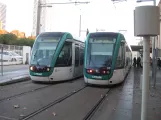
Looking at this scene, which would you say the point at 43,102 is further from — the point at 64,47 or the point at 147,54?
the point at 64,47

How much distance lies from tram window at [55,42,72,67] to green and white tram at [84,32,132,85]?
1456 mm

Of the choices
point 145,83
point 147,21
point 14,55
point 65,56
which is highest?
point 147,21

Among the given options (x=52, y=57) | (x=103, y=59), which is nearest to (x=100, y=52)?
(x=103, y=59)

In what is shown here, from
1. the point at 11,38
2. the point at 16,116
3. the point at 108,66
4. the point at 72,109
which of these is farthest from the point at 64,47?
the point at 11,38

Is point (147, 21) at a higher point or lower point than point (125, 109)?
higher

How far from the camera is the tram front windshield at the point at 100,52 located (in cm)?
1277

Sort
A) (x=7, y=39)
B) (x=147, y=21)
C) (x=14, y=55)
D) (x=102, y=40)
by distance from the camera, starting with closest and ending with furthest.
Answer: (x=147, y=21), (x=102, y=40), (x=14, y=55), (x=7, y=39)

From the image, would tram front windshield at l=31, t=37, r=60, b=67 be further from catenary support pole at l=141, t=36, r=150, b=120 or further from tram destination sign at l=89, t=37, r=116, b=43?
catenary support pole at l=141, t=36, r=150, b=120

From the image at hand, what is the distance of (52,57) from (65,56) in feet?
3.17

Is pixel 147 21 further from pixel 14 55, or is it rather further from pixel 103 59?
pixel 14 55

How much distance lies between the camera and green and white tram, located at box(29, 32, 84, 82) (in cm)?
1342

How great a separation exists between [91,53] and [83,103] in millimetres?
4647

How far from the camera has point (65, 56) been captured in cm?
1416

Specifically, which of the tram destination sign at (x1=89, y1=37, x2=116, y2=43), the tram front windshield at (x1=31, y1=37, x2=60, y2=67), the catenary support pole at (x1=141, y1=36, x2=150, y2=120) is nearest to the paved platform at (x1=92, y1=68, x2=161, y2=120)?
the catenary support pole at (x1=141, y1=36, x2=150, y2=120)
